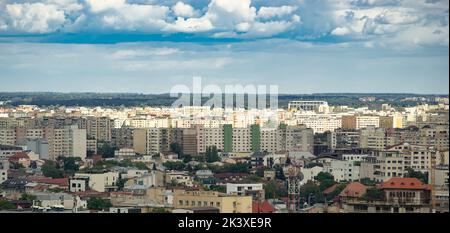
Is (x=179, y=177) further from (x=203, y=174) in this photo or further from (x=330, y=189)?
(x=330, y=189)

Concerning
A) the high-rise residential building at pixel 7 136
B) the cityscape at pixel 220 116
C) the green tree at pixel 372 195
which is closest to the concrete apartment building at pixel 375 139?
the cityscape at pixel 220 116

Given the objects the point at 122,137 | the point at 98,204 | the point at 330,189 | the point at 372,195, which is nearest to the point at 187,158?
the point at 122,137

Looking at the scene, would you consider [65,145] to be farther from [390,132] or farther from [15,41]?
[390,132]

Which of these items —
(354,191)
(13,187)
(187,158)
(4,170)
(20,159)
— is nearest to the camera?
(354,191)

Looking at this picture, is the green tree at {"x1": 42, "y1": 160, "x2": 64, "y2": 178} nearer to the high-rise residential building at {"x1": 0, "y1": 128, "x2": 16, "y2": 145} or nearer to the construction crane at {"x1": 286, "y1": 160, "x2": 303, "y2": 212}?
the high-rise residential building at {"x1": 0, "y1": 128, "x2": 16, "y2": 145}

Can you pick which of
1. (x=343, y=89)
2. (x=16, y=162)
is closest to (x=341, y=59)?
(x=343, y=89)

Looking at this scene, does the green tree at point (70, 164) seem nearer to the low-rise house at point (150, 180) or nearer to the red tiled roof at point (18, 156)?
the red tiled roof at point (18, 156)
